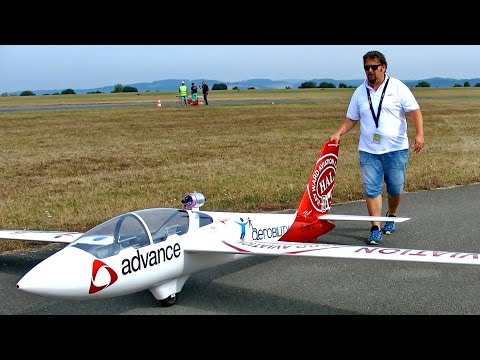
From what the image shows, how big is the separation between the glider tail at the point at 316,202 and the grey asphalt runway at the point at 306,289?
402mm

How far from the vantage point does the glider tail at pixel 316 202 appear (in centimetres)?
770

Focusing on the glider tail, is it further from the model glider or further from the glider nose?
the glider nose

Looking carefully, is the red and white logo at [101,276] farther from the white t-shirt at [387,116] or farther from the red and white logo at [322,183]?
the white t-shirt at [387,116]

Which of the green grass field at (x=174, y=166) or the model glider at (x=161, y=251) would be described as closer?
the model glider at (x=161, y=251)

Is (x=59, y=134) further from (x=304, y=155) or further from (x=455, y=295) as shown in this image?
(x=455, y=295)

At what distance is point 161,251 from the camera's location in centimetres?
595

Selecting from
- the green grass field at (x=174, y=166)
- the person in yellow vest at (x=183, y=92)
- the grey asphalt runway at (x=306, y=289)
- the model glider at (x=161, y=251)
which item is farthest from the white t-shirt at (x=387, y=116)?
the person in yellow vest at (x=183, y=92)

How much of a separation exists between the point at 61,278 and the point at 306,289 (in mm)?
2728

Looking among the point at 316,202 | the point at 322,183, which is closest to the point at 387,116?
the point at 322,183

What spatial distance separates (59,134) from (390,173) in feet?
61.6

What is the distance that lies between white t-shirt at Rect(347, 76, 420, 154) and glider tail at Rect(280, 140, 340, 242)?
1.82 ft

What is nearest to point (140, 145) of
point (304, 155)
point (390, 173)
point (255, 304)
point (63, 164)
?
point (63, 164)

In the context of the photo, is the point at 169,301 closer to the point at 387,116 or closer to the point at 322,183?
the point at 322,183

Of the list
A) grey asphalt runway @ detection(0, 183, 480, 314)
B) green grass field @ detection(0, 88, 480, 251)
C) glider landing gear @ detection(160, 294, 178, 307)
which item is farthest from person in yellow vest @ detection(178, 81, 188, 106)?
glider landing gear @ detection(160, 294, 178, 307)
